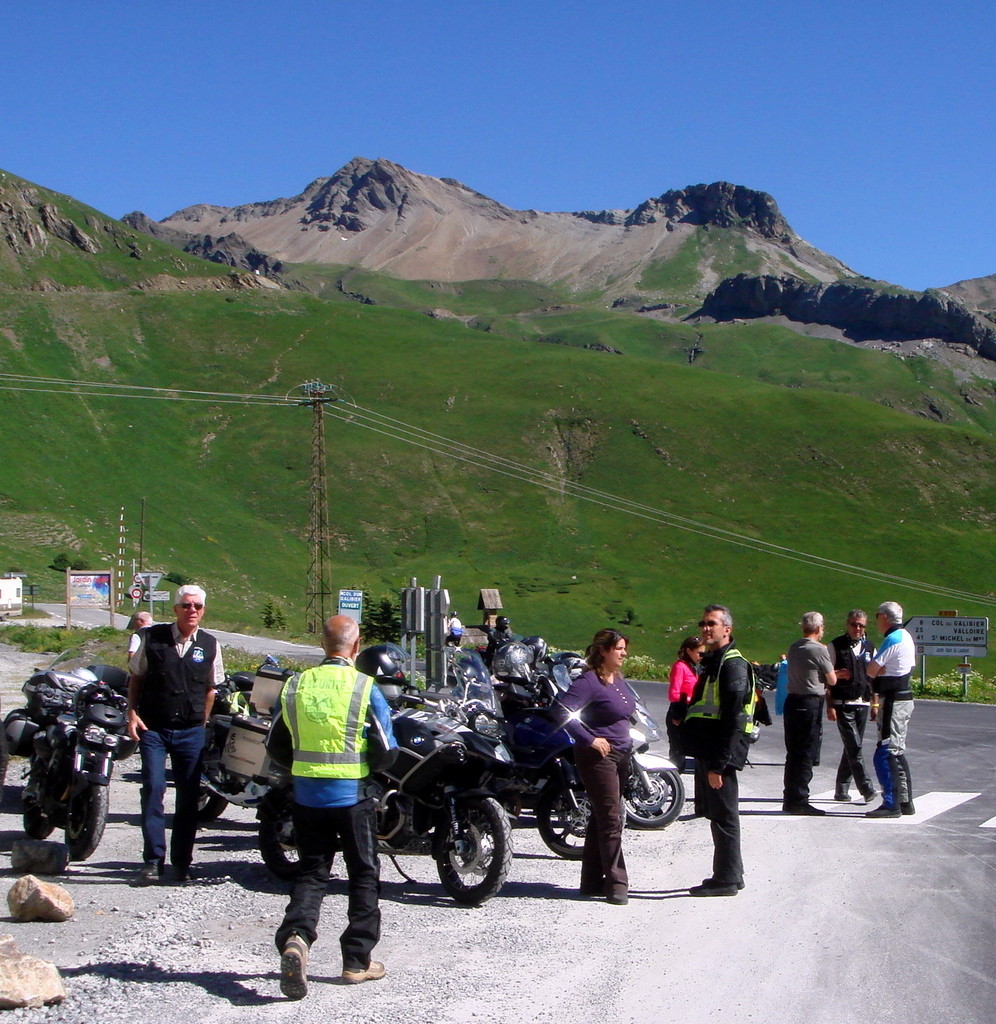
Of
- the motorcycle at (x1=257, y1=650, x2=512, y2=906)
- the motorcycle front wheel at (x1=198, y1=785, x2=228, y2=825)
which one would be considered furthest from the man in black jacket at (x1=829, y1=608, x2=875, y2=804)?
the motorcycle front wheel at (x1=198, y1=785, x2=228, y2=825)

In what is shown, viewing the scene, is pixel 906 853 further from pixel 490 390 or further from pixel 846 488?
pixel 490 390

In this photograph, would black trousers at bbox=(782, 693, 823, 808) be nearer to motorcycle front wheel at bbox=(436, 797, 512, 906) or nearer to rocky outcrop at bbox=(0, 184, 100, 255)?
motorcycle front wheel at bbox=(436, 797, 512, 906)

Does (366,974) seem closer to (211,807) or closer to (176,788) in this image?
(176,788)

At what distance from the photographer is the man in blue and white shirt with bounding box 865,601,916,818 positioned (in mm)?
10867

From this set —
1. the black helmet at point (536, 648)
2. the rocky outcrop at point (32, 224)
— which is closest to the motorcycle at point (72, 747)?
the black helmet at point (536, 648)

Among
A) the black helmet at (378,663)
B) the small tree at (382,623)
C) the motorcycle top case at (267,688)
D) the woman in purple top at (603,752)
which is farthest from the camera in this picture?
the small tree at (382,623)

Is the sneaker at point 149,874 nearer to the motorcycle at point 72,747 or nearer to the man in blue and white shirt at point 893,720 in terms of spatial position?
the motorcycle at point 72,747

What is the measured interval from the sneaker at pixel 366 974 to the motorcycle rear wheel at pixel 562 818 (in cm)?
333

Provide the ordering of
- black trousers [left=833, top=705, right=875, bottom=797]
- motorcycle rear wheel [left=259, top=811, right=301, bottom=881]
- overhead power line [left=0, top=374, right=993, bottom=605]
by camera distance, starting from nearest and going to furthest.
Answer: motorcycle rear wheel [left=259, top=811, right=301, bottom=881] → black trousers [left=833, top=705, right=875, bottom=797] → overhead power line [left=0, top=374, right=993, bottom=605]

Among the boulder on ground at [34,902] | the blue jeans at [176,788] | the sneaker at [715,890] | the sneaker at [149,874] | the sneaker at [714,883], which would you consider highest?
the blue jeans at [176,788]

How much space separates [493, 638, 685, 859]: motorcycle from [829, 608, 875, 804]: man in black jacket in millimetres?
2231

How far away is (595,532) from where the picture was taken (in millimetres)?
100938

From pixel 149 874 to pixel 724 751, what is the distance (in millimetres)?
3909

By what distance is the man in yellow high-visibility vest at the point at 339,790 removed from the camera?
5633 mm
